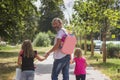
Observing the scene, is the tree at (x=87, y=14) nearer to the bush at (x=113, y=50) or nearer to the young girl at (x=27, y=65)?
the bush at (x=113, y=50)

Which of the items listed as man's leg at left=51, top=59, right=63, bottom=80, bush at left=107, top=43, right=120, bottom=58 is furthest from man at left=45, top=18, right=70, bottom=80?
bush at left=107, top=43, right=120, bottom=58

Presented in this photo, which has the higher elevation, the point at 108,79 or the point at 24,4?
the point at 24,4

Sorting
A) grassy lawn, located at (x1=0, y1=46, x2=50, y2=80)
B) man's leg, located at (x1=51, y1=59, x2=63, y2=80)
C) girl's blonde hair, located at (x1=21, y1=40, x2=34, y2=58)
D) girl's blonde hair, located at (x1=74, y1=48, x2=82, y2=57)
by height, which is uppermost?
girl's blonde hair, located at (x1=21, y1=40, x2=34, y2=58)

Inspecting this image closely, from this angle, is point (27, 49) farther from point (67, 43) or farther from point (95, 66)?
point (95, 66)

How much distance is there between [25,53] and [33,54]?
0.20 m

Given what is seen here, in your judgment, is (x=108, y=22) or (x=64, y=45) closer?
(x=64, y=45)

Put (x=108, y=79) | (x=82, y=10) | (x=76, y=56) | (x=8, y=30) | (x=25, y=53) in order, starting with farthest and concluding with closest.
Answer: (x=8, y=30)
(x=82, y=10)
(x=108, y=79)
(x=76, y=56)
(x=25, y=53)

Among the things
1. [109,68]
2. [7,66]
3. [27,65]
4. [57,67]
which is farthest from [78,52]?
[7,66]

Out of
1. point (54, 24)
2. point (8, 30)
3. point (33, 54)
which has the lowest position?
point (8, 30)

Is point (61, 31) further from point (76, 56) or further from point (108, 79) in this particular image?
point (108, 79)

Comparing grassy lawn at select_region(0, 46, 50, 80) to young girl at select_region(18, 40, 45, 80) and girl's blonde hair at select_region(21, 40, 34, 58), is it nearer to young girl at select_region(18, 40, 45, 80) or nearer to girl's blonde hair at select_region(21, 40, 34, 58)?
young girl at select_region(18, 40, 45, 80)

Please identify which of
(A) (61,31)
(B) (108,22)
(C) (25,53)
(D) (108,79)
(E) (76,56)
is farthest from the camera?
(B) (108,22)

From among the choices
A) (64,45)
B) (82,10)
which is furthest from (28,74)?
(82,10)

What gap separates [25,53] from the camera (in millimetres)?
9844
